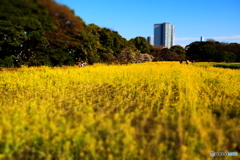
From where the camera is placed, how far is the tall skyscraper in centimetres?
13362

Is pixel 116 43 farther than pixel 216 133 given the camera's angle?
Yes

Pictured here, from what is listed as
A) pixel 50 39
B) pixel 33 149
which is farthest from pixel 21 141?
pixel 50 39

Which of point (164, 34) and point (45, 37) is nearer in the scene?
point (45, 37)

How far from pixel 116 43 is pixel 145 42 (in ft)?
47.1

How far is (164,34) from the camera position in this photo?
136 m

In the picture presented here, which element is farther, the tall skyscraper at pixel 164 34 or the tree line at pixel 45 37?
the tall skyscraper at pixel 164 34

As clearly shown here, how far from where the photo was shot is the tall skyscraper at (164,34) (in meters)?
134

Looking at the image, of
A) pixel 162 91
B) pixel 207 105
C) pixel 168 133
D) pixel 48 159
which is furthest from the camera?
pixel 162 91

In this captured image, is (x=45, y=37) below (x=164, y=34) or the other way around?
below

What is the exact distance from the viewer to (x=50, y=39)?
15.2 meters

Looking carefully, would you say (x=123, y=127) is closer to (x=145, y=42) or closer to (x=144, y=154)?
(x=144, y=154)

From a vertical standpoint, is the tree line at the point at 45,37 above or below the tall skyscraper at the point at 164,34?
below

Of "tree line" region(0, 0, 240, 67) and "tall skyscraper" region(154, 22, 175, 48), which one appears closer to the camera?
"tree line" region(0, 0, 240, 67)

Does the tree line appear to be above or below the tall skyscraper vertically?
below
